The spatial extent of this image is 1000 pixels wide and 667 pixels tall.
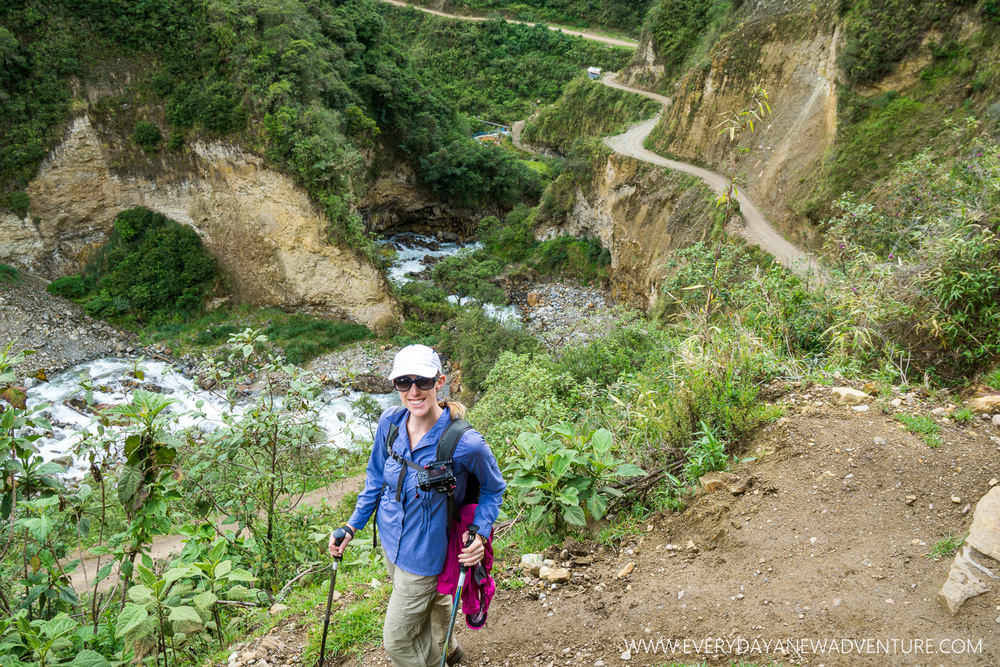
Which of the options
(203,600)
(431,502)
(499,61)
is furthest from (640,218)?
(499,61)

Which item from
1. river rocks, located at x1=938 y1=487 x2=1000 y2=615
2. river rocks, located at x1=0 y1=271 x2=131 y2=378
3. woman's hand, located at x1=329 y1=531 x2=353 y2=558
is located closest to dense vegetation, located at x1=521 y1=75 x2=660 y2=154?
river rocks, located at x1=0 y1=271 x2=131 y2=378

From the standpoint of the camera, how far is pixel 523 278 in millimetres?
25719

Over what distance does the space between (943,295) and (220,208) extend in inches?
868

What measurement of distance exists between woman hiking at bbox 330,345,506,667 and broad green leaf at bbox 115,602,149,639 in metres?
0.96

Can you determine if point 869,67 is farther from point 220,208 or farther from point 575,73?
point 575,73

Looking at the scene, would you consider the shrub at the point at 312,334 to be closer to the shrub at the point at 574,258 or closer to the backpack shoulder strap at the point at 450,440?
the shrub at the point at 574,258

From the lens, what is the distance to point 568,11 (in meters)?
43.6

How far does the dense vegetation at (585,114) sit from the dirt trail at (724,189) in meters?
0.73

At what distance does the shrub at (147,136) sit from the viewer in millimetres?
19766

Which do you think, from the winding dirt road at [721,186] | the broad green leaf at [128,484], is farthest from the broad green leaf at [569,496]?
the winding dirt road at [721,186]

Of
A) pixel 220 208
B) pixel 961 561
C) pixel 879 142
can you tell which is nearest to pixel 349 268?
pixel 220 208

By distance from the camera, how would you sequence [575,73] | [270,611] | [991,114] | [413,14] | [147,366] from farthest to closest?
[413,14]
[575,73]
[147,366]
[991,114]
[270,611]

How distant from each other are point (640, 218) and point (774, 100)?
5978 mm

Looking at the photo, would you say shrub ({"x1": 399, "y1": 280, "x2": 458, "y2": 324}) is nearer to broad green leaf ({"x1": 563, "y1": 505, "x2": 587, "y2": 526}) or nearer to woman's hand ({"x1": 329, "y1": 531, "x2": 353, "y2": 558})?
broad green leaf ({"x1": 563, "y1": 505, "x2": 587, "y2": 526})
